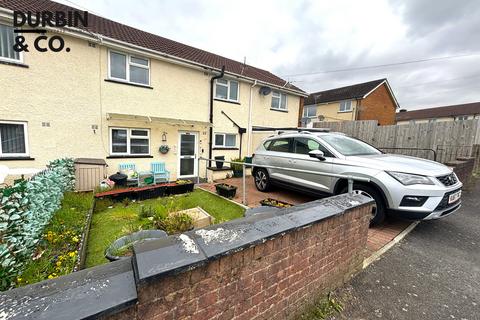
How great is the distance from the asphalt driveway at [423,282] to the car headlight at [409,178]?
97 cm

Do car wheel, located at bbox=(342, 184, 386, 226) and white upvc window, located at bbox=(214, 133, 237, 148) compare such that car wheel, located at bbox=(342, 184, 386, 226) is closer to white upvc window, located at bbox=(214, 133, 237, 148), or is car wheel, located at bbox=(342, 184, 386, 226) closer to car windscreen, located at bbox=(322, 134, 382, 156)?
car windscreen, located at bbox=(322, 134, 382, 156)

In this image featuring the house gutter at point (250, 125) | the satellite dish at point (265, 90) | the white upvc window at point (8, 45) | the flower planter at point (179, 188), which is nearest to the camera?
the white upvc window at point (8, 45)

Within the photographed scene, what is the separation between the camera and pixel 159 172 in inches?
332

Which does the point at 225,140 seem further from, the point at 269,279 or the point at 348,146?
the point at 269,279

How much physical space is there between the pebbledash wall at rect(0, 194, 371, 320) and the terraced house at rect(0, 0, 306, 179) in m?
7.40

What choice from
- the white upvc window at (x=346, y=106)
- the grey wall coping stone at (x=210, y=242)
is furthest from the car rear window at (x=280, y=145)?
the white upvc window at (x=346, y=106)

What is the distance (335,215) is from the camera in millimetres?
2219

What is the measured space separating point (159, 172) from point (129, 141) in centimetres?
160

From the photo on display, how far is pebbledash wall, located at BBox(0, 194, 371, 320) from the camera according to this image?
998 millimetres

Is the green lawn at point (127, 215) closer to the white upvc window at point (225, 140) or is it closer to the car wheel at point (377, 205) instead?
the car wheel at point (377, 205)

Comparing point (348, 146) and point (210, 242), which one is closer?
point (210, 242)

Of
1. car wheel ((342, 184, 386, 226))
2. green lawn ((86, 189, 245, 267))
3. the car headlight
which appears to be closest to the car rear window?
green lawn ((86, 189, 245, 267))

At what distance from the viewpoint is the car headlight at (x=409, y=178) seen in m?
3.54

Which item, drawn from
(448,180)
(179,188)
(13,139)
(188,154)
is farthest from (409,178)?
(13,139)
